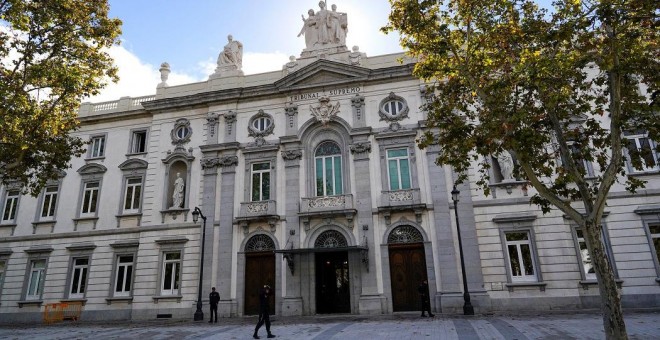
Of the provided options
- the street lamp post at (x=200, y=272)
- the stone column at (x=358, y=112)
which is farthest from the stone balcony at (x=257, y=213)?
the stone column at (x=358, y=112)

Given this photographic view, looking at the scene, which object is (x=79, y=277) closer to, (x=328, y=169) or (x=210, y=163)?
(x=210, y=163)

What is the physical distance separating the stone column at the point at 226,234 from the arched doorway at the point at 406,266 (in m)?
8.08

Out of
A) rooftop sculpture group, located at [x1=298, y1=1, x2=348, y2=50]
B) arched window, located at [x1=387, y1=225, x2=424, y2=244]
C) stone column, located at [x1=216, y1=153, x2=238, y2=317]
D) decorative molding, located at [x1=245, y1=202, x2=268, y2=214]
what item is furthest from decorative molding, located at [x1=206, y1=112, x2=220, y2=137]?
arched window, located at [x1=387, y1=225, x2=424, y2=244]

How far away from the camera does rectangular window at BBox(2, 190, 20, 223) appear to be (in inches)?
1007

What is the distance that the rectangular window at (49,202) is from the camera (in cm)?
2502

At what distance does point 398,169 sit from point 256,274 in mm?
9142

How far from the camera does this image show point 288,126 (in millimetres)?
23125

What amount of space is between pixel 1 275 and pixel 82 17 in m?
18.0

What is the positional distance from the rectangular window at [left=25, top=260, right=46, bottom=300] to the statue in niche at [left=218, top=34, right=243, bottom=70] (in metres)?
16.1

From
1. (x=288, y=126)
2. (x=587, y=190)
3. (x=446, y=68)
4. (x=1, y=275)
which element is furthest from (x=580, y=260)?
(x=1, y=275)

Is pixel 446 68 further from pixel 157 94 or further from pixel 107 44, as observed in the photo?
pixel 157 94

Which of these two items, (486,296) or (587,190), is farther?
(486,296)

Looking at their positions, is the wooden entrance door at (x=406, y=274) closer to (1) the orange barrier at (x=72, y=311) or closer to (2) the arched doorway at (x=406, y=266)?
(2) the arched doorway at (x=406, y=266)

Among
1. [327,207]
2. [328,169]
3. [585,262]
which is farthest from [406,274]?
[585,262]
